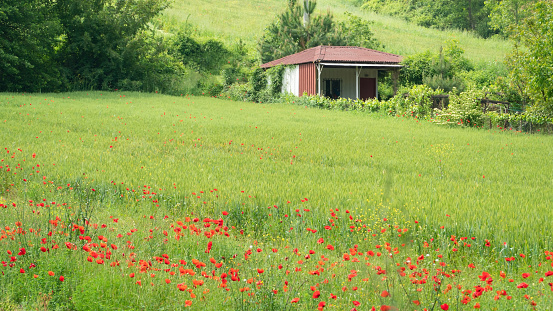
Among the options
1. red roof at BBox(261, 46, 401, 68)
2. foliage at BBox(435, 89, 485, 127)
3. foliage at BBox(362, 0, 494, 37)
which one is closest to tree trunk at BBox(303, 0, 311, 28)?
red roof at BBox(261, 46, 401, 68)

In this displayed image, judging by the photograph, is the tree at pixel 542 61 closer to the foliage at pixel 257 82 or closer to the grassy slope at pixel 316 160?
the grassy slope at pixel 316 160

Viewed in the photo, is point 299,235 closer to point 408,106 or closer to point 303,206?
point 303,206

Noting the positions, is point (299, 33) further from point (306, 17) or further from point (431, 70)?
point (431, 70)

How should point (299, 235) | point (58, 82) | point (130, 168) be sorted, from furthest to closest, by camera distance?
point (58, 82) < point (130, 168) < point (299, 235)

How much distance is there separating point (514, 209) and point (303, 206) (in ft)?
8.68

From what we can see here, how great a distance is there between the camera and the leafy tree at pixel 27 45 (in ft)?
87.1

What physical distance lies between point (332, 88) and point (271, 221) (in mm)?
26727

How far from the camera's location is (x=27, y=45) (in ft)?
89.9

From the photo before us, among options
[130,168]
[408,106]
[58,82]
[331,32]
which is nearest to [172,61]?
[58,82]

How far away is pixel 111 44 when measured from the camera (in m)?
32.1

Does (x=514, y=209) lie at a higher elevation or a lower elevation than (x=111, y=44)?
lower

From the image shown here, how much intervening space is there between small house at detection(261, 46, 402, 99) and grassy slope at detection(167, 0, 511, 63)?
13.1m

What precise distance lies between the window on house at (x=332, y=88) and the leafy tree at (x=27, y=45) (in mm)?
17718

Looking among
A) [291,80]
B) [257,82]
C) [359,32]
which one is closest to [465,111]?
[291,80]
